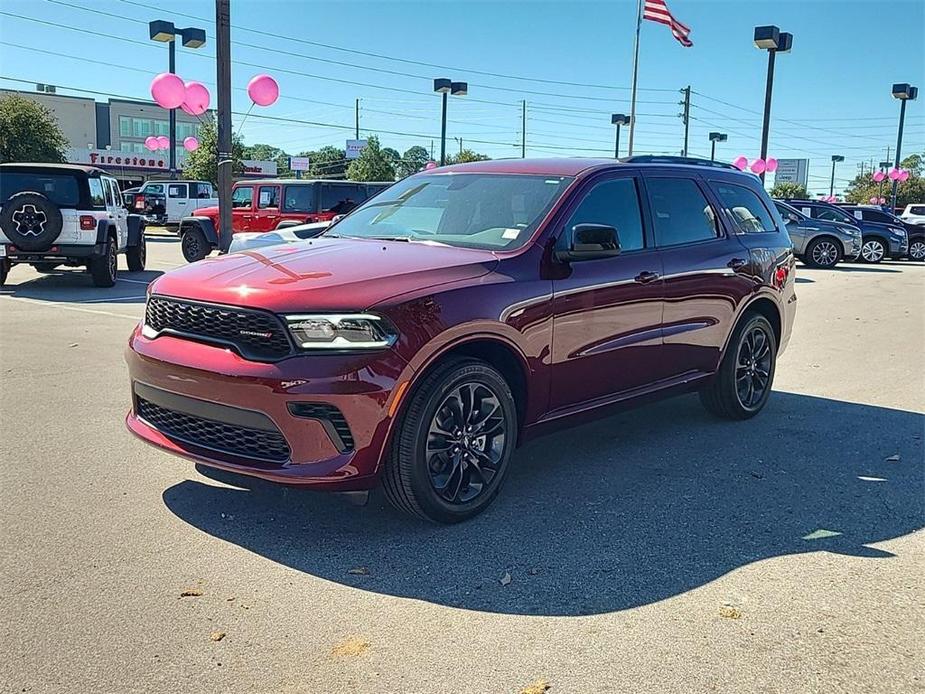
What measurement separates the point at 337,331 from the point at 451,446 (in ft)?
2.70

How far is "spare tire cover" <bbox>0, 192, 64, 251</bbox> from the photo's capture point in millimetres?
12594

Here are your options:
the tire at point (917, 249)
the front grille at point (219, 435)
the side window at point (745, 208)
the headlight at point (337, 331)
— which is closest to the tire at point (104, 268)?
the front grille at point (219, 435)

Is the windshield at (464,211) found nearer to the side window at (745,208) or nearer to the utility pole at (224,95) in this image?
the side window at (745,208)

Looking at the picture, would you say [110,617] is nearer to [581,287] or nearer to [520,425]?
[520,425]

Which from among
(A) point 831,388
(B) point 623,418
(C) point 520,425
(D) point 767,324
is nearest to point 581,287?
(C) point 520,425

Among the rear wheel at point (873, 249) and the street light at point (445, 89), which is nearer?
the rear wheel at point (873, 249)

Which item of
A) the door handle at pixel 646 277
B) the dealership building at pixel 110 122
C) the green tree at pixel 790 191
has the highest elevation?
the dealership building at pixel 110 122

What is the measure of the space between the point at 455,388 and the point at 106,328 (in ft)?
22.8

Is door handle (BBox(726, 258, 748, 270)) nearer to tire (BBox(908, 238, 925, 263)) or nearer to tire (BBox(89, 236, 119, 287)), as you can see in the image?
tire (BBox(89, 236, 119, 287))

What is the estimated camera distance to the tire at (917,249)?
26641 millimetres

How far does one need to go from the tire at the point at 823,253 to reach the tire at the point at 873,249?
337 cm

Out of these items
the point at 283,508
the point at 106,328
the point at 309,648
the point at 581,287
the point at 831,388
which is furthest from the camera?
the point at 106,328

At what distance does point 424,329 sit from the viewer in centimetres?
388

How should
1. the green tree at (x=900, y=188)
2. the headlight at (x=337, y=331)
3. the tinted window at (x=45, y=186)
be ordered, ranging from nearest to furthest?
the headlight at (x=337, y=331) < the tinted window at (x=45, y=186) < the green tree at (x=900, y=188)
